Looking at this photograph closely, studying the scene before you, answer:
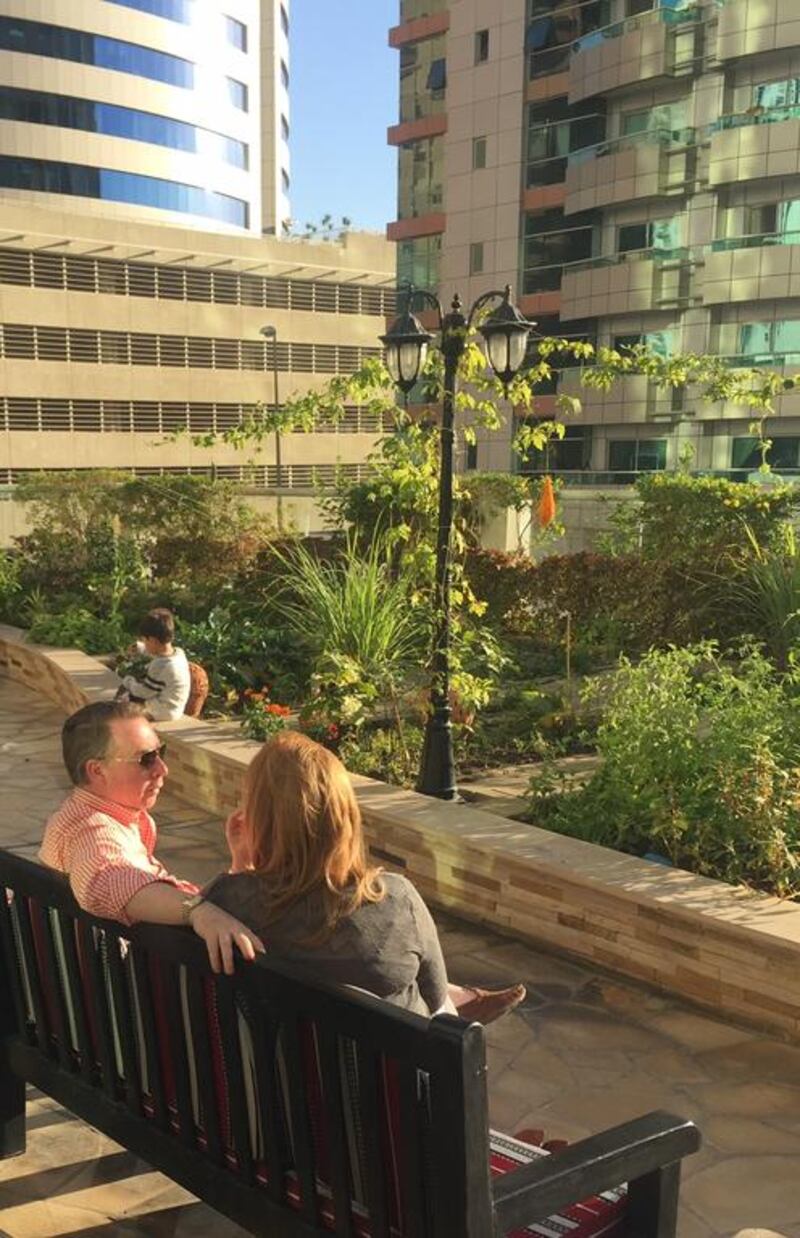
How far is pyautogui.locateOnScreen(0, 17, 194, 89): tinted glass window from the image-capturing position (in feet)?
163

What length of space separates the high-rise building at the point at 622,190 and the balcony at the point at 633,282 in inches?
2.8

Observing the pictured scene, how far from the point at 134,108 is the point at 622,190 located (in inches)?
1005

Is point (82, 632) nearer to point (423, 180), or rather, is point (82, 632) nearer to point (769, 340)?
point (769, 340)

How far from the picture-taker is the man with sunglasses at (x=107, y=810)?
2879mm

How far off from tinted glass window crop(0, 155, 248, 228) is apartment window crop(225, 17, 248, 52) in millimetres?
8344

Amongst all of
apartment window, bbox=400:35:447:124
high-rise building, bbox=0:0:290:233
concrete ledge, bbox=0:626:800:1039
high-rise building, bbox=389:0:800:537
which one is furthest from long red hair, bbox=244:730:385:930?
high-rise building, bbox=0:0:290:233

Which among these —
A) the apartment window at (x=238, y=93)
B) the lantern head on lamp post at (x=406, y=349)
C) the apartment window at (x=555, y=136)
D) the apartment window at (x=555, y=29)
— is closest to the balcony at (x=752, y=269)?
the apartment window at (x=555, y=136)

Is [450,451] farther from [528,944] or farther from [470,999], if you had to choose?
[470,999]

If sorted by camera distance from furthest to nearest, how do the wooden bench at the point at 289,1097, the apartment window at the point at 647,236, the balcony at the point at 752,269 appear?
1. the apartment window at the point at 647,236
2. the balcony at the point at 752,269
3. the wooden bench at the point at 289,1097

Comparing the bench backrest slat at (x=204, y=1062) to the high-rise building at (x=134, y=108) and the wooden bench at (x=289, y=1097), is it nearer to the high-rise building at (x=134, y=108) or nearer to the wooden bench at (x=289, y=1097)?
the wooden bench at (x=289, y=1097)

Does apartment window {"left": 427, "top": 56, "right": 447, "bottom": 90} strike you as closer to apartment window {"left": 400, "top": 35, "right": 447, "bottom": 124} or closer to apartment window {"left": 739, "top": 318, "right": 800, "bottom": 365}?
apartment window {"left": 400, "top": 35, "right": 447, "bottom": 124}

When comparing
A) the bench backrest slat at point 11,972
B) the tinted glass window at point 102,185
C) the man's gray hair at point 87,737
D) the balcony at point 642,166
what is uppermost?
the tinted glass window at point 102,185

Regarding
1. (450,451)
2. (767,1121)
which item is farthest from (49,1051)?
(450,451)

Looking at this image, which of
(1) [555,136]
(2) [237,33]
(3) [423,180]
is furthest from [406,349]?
(2) [237,33]
